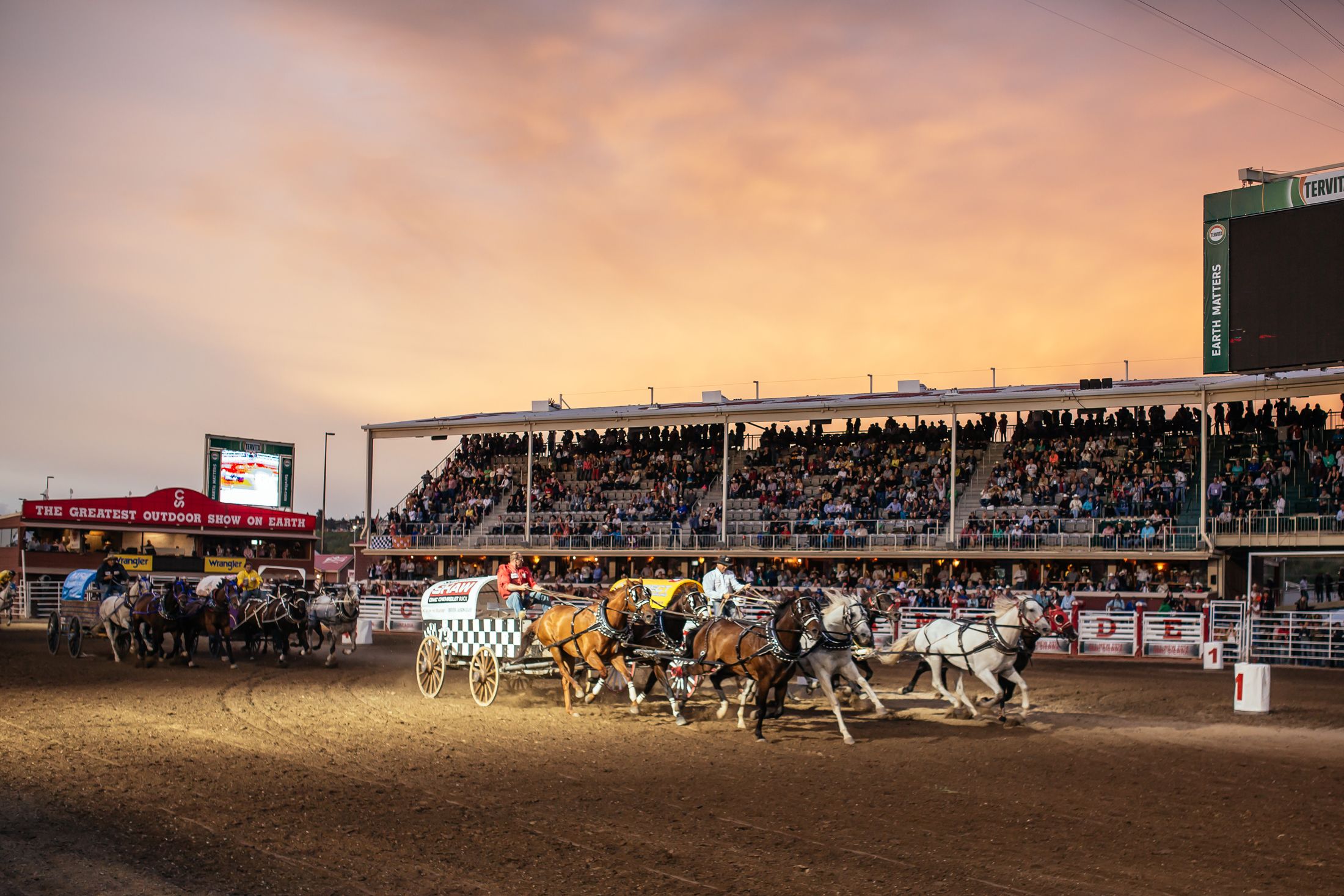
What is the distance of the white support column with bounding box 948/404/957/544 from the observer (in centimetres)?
3253

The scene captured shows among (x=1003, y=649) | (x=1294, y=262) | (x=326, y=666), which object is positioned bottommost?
(x=326, y=666)

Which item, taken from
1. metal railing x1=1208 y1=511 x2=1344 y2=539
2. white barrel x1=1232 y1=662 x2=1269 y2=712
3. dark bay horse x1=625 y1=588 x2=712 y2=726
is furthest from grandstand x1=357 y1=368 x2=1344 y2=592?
dark bay horse x1=625 y1=588 x2=712 y2=726

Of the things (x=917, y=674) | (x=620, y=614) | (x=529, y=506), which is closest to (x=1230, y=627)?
(x=917, y=674)

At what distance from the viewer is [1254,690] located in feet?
54.3

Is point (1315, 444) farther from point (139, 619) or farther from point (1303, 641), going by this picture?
point (139, 619)

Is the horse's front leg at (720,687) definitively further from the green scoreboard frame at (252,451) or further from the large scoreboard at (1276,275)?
the green scoreboard frame at (252,451)

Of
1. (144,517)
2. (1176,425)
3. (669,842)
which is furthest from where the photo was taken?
(144,517)

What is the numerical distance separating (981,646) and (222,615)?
14525 millimetres

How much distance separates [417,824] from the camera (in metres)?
8.73

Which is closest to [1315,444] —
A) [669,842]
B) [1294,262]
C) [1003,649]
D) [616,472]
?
[1294,262]

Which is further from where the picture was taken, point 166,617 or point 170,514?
point 170,514

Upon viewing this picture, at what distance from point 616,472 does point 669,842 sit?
33831 millimetres

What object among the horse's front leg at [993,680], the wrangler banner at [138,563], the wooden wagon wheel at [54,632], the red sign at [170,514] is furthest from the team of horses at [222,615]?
the red sign at [170,514]

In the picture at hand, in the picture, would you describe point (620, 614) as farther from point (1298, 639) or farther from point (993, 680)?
point (1298, 639)
